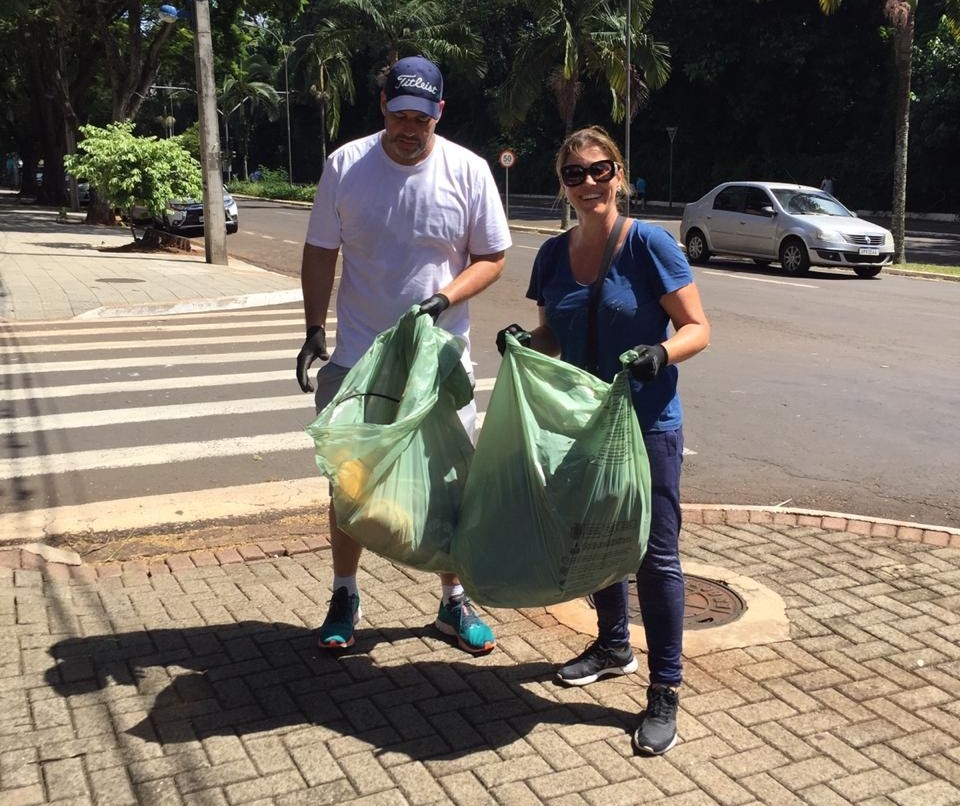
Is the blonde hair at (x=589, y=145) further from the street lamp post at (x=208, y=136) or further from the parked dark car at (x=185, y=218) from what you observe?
the parked dark car at (x=185, y=218)

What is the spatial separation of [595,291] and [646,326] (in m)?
0.19

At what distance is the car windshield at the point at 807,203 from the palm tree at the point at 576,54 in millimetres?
11004

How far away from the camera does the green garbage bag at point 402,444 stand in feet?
10.4

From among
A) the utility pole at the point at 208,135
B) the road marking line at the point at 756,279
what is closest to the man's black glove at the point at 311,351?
the road marking line at the point at 756,279

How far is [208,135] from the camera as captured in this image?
18219 millimetres

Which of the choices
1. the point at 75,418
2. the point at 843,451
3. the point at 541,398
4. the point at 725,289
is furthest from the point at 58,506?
the point at 725,289

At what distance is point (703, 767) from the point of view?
3168 millimetres

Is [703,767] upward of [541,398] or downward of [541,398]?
downward

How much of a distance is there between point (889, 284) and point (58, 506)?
15.1 metres

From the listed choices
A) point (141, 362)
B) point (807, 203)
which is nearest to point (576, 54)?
point (807, 203)

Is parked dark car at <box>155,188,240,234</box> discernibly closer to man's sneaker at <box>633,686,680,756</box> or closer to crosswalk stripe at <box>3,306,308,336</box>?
crosswalk stripe at <box>3,306,308,336</box>

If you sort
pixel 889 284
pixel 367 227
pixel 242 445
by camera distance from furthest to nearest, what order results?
1. pixel 889 284
2. pixel 242 445
3. pixel 367 227

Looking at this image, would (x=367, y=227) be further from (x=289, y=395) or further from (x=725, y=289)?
(x=725, y=289)

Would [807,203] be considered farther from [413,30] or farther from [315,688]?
[413,30]
